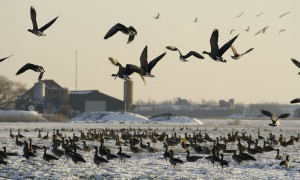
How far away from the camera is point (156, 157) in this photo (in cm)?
2738

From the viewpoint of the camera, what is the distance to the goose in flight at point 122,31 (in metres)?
11.9

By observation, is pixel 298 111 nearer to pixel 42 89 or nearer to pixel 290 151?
pixel 42 89

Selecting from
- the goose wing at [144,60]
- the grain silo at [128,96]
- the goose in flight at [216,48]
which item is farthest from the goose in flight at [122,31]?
the grain silo at [128,96]

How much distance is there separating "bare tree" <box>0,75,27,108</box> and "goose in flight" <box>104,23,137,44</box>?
368 feet

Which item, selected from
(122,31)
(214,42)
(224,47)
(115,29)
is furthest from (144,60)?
(224,47)

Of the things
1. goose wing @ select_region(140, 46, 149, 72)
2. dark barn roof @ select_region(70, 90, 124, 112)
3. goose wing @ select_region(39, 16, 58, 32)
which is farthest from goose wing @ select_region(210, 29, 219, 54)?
dark barn roof @ select_region(70, 90, 124, 112)

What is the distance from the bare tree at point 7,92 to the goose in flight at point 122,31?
368 ft

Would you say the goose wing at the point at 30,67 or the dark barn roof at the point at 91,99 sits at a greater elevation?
the dark barn roof at the point at 91,99

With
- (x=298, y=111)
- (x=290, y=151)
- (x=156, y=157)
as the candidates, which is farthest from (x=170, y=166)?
(x=298, y=111)

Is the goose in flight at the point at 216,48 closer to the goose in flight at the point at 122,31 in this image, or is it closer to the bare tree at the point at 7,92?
the goose in flight at the point at 122,31

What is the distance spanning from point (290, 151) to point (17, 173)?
17.4 meters

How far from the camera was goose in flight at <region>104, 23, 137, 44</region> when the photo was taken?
11914 millimetres

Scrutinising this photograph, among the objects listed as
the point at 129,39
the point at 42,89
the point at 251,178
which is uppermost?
the point at 42,89

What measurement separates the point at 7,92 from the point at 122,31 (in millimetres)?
114964
